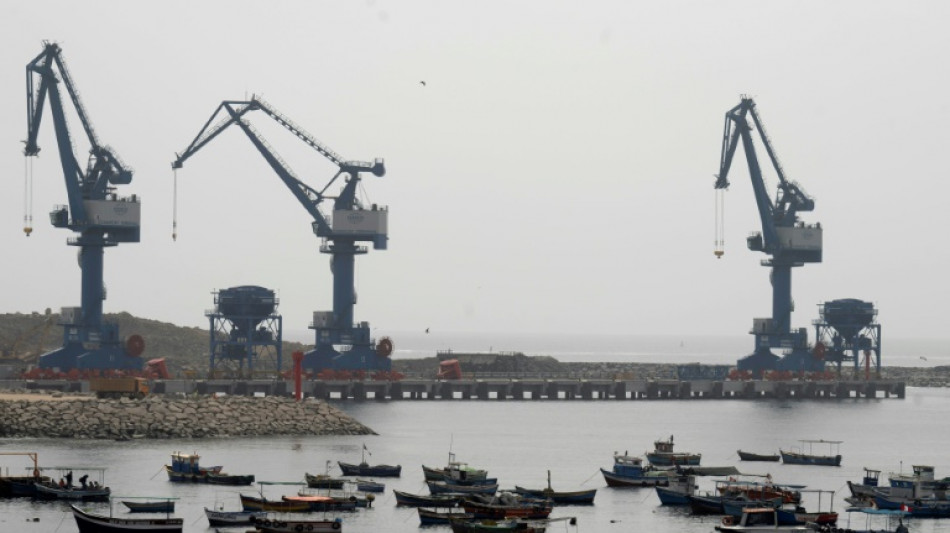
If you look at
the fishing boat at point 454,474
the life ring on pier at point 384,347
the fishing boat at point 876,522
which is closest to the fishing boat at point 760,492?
the fishing boat at point 876,522

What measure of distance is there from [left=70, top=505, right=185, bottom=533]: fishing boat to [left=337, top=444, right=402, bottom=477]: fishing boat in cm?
1987

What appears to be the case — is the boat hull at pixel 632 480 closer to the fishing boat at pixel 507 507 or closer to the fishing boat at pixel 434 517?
the fishing boat at pixel 507 507

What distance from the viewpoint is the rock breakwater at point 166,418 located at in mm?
111500

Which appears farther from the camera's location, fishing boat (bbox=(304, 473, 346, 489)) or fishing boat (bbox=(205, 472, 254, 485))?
fishing boat (bbox=(205, 472, 254, 485))

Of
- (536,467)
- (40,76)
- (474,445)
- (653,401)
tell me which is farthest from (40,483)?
(653,401)

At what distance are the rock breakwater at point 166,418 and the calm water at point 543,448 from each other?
93.9 inches

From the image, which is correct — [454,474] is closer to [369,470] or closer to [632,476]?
[369,470]

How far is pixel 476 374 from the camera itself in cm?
19062

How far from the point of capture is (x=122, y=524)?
242 ft

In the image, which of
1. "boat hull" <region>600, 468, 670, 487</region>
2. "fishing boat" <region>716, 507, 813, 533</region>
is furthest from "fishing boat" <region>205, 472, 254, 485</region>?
"fishing boat" <region>716, 507, 813, 533</region>

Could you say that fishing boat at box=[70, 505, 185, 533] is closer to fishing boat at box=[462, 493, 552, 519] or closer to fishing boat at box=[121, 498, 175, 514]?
fishing boat at box=[121, 498, 175, 514]

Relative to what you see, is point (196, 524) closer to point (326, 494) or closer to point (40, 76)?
point (326, 494)

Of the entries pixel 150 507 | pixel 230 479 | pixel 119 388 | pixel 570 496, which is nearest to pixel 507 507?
pixel 570 496

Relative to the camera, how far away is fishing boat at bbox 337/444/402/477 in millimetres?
94062
